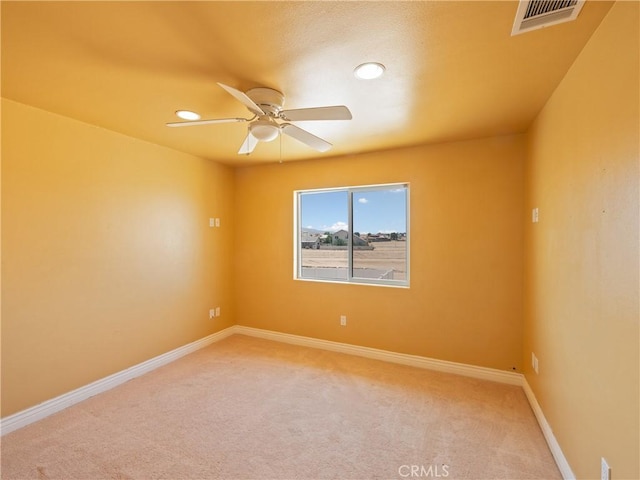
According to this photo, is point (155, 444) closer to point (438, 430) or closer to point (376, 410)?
point (376, 410)

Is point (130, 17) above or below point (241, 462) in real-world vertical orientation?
above

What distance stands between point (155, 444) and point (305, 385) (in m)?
1.27

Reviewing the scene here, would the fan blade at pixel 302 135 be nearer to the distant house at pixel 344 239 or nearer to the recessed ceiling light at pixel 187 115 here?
the recessed ceiling light at pixel 187 115

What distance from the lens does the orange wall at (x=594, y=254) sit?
45.9 inches

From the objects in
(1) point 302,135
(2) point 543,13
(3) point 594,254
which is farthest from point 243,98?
(3) point 594,254

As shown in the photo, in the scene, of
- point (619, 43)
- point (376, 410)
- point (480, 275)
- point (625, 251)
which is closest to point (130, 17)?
point (619, 43)

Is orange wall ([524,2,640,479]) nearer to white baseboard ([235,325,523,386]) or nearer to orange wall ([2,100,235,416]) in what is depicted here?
white baseboard ([235,325,523,386])

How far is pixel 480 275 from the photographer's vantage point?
9.73ft

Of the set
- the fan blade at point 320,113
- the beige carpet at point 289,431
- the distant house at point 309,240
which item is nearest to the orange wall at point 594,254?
the beige carpet at point 289,431

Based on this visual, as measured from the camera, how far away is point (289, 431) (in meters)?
2.16

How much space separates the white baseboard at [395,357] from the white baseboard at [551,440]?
11.5 inches

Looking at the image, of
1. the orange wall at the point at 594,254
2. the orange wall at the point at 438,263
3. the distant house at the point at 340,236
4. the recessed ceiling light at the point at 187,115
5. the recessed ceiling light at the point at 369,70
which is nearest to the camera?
the orange wall at the point at 594,254

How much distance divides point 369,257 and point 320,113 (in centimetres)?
219

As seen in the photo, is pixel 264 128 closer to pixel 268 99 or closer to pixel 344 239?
pixel 268 99
